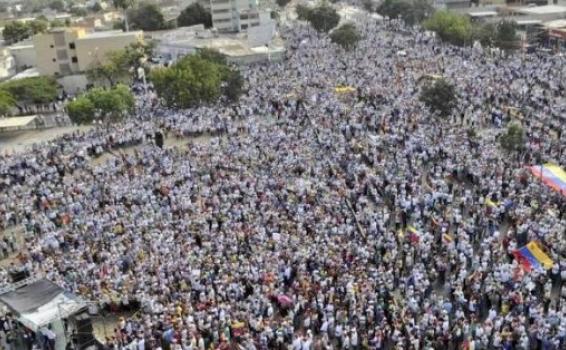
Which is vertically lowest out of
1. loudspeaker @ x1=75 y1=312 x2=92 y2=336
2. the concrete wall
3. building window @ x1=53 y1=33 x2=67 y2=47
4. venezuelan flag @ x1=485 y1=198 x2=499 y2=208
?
the concrete wall

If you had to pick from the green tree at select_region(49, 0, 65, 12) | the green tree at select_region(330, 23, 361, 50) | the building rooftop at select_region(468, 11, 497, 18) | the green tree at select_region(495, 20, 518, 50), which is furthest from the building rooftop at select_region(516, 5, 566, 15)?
the green tree at select_region(49, 0, 65, 12)

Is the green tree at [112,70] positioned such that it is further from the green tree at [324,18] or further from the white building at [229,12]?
the white building at [229,12]

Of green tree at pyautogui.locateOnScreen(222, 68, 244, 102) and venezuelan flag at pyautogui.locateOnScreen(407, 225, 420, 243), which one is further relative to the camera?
green tree at pyautogui.locateOnScreen(222, 68, 244, 102)

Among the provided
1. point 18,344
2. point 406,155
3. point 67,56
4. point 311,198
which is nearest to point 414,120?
point 406,155

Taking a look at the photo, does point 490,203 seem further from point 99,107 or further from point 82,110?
point 82,110

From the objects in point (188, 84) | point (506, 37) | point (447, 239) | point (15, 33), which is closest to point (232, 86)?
point (188, 84)

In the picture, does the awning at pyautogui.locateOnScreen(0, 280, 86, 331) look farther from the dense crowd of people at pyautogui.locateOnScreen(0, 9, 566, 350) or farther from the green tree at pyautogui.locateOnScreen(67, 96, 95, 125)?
the green tree at pyautogui.locateOnScreen(67, 96, 95, 125)
